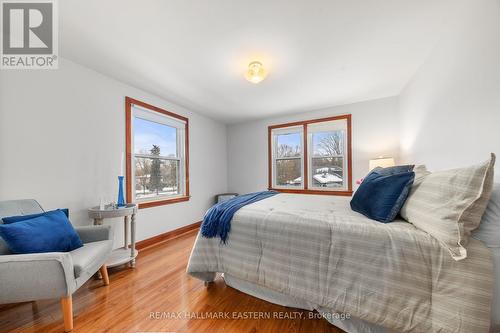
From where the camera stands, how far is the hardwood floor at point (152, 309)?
137 cm

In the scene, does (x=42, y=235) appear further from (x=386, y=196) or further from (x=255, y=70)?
(x=386, y=196)

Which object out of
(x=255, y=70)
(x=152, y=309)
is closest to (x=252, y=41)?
(x=255, y=70)

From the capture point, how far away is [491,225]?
3.28ft

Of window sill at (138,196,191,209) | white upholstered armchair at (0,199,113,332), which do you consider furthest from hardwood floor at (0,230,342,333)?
window sill at (138,196,191,209)

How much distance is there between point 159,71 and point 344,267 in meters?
2.75

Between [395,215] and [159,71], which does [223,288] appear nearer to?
[395,215]

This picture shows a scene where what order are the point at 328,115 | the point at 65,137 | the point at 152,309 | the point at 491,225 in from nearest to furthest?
1. the point at 491,225
2. the point at 152,309
3. the point at 65,137
4. the point at 328,115

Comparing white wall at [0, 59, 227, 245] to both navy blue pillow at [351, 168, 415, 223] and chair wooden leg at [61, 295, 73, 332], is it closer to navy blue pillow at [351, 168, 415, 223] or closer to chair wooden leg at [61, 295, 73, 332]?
chair wooden leg at [61, 295, 73, 332]

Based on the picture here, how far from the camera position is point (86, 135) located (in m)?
2.26

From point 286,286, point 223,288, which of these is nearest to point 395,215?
point 286,286

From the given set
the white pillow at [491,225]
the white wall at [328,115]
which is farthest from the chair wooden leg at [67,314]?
the white wall at [328,115]

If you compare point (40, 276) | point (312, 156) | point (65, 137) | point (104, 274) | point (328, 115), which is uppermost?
point (328, 115)

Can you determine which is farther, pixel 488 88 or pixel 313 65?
pixel 313 65

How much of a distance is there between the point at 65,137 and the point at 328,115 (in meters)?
3.96
